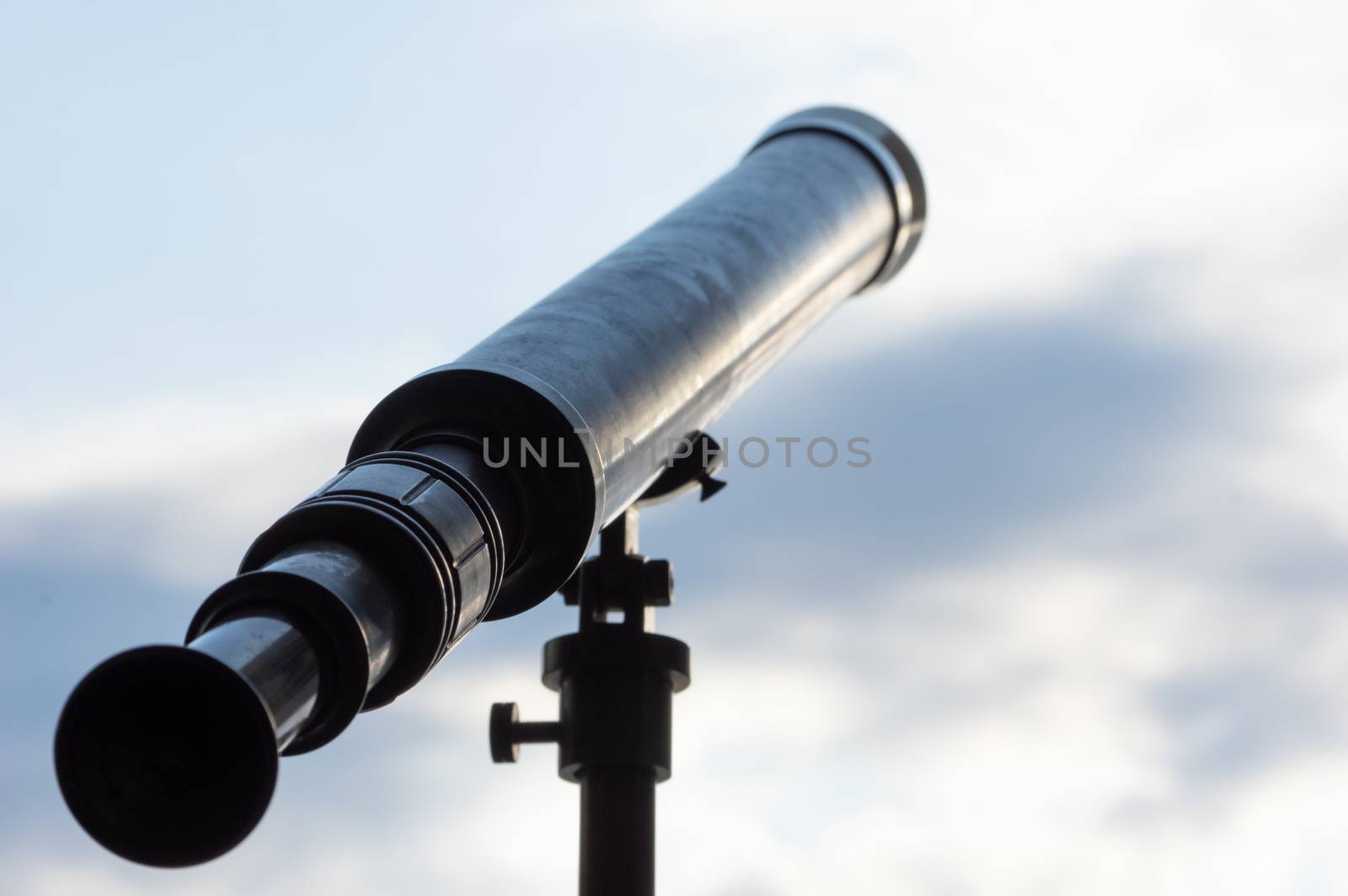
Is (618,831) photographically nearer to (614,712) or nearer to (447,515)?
(614,712)

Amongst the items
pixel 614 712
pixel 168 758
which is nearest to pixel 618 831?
Result: pixel 614 712

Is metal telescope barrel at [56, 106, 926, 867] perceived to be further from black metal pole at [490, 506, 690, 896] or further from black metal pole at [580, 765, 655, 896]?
black metal pole at [580, 765, 655, 896]

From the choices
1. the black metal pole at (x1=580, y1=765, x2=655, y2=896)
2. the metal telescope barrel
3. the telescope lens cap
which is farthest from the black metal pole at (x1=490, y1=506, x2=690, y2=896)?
the telescope lens cap

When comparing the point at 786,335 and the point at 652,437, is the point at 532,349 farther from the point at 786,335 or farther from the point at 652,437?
the point at 786,335

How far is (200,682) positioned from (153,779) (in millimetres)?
213

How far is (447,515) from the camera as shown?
10.1 feet

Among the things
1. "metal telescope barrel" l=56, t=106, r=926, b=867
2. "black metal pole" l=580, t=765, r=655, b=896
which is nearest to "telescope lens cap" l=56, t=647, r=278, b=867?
"metal telescope barrel" l=56, t=106, r=926, b=867

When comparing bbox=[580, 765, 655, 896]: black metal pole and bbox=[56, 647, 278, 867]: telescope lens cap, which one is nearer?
bbox=[56, 647, 278, 867]: telescope lens cap

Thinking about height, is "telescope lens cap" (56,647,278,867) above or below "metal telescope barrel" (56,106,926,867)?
below

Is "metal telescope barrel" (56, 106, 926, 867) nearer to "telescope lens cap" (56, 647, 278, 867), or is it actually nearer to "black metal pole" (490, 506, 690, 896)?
"telescope lens cap" (56, 647, 278, 867)

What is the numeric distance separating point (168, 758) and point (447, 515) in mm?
795

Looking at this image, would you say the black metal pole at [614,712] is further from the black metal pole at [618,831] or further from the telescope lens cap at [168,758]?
the telescope lens cap at [168,758]

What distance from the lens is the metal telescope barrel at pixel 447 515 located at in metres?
2.44

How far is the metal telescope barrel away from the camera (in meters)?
2.44
